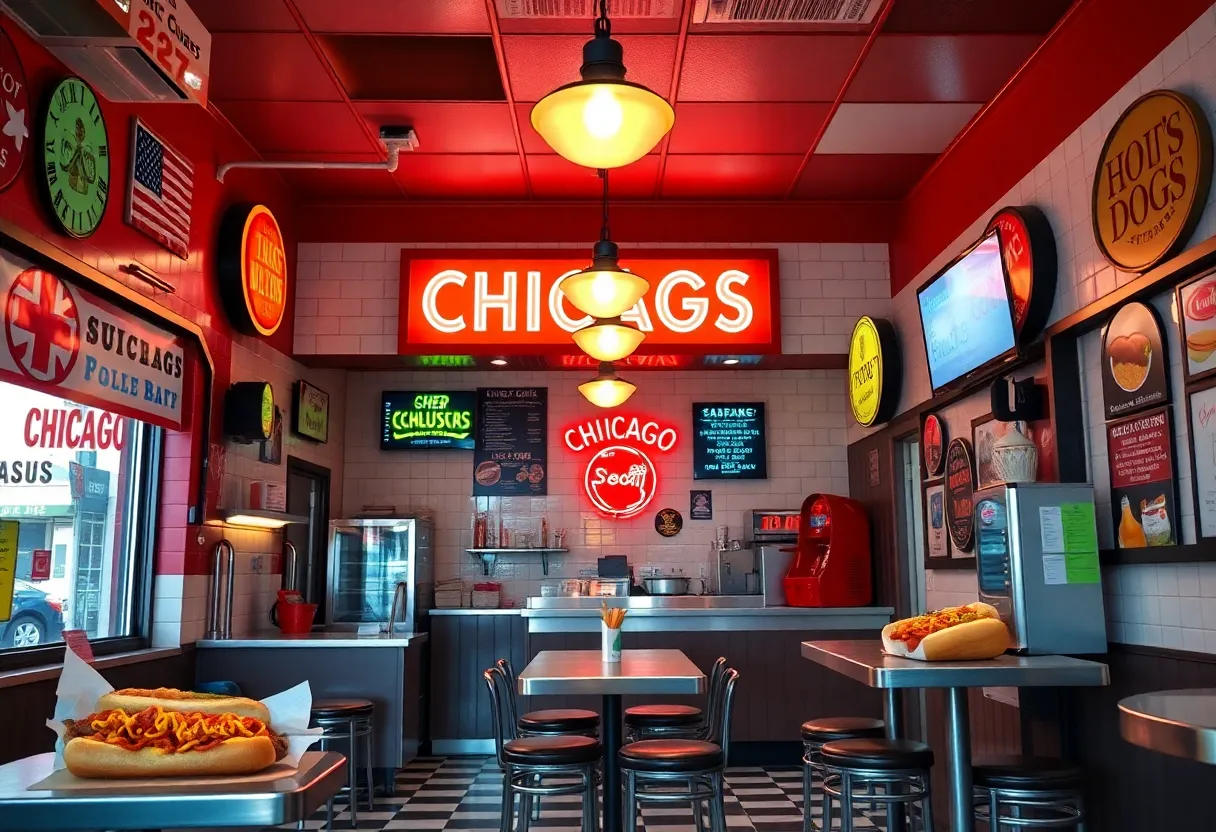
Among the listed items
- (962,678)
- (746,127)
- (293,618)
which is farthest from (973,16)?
(293,618)

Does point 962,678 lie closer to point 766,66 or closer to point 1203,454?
point 1203,454

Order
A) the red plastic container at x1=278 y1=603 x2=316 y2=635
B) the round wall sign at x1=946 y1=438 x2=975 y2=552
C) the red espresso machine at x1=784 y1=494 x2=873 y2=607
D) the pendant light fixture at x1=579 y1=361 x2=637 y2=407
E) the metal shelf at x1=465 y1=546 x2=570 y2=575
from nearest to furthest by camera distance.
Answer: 1. the round wall sign at x1=946 y1=438 x2=975 y2=552
2. the red plastic container at x1=278 y1=603 x2=316 y2=635
3. the pendant light fixture at x1=579 y1=361 x2=637 y2=407
4. the red espresso machine at x1=784 y1=494 x2=873 y2=607
5. the metal shelf at x1=465 y1=546 x2=570 y2=575

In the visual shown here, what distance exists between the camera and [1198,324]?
3.20 m

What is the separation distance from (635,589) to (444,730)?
180 cm

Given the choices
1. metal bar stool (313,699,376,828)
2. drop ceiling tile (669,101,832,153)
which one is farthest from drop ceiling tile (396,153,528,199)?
metal bar stool (313,699,376,828)

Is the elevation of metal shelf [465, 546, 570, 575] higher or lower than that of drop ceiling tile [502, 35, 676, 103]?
lower

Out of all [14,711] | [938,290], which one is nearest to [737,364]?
[938,290]

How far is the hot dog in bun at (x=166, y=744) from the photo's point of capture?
1.69 metres

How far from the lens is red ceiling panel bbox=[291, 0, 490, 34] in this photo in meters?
4.51

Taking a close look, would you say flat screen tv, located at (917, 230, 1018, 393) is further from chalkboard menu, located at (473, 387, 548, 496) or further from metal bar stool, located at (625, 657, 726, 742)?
chalkboard menu, located at (473, 387, 548, 496)

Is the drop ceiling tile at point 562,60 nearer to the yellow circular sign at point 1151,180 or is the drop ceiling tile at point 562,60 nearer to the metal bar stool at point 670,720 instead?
the yellow circular sign at point 1151,180

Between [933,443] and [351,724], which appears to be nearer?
[351,724]

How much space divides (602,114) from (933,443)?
11.2 feet

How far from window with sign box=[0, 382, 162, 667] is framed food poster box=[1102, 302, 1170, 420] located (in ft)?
12.3
